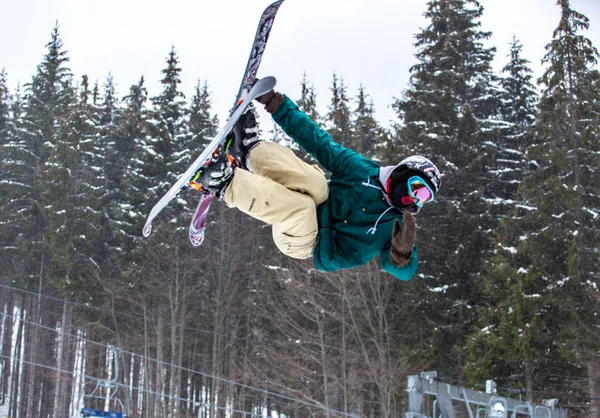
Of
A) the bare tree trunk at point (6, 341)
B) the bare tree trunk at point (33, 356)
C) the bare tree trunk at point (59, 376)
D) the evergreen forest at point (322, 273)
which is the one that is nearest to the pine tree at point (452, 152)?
the evergreen forest at point (322, 273)

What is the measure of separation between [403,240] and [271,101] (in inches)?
47.4

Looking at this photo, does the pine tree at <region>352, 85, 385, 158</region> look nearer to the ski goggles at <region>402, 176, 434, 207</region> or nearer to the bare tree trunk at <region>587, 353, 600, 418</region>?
the bare tree trunk at <region>587, 353, 600, 418</region>

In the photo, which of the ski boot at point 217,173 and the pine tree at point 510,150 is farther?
the pine tree at point 510,150

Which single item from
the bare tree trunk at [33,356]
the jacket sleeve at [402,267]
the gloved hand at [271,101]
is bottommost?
the jacket sleeve at [402,267]

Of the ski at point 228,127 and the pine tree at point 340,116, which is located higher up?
the pine tree at point 340,116

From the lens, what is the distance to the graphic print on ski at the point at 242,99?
13.4ft

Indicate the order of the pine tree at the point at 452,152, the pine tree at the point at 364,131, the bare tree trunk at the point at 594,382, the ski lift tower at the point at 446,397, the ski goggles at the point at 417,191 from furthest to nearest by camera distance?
the pine tree at the point at 364,131, the pine tree at the point at 452,152, the bare tree trunk at the point at 594,382, the ski lift tower at the point at 446,397, the ski goggles at the point at 417,191

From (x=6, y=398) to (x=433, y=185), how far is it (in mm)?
34386

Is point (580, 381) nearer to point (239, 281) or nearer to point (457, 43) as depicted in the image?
point (457, 43)

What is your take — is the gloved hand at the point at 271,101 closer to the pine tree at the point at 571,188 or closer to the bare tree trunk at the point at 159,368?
the pine tree at the point at 571,188

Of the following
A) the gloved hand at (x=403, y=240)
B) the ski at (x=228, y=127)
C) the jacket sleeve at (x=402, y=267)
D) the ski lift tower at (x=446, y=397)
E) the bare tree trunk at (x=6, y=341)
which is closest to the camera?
the gloved hand at (x=403, y=240)

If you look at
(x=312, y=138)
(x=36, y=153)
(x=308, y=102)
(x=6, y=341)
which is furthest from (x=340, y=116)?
(x=312, y=138)

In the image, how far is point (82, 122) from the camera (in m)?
26.6

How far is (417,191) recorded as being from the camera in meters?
3.93
